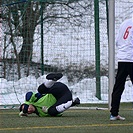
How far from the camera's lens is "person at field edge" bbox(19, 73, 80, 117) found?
31.1 feet

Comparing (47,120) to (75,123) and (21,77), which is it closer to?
(75,123)

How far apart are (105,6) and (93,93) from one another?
204 cm

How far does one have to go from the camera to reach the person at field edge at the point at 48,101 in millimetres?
9477

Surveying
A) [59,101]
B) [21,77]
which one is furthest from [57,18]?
[59,101]

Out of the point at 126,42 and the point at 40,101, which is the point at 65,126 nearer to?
the point at 126,42

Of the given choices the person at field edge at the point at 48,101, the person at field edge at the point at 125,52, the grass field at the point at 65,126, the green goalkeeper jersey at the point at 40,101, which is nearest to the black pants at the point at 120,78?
the person at field edge at the point at 125,52

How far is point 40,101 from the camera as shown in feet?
31.3

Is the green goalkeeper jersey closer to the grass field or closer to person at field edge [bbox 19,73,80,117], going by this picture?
person at field edge [bbox 19,73,80,117]

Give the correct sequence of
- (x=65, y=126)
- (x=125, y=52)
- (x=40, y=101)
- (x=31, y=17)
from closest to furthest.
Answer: (x=65, y=126)
(x=125, y=52)
(x=40, y=101)
(x=31, y=17)

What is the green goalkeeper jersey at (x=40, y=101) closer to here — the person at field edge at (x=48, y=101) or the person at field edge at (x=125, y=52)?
the person at field edge at (x=48, y=101)

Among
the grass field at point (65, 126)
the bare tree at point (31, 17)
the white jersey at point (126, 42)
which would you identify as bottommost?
the grass field at point (65, 126)

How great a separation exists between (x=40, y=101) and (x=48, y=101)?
0.13m

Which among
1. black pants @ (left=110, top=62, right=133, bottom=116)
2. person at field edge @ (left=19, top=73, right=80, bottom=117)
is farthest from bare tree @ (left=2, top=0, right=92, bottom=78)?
black pants @ (left=110, top=62, right=133, bottom=116)

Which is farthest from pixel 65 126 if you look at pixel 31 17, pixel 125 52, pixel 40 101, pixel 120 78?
pixel 31 17
